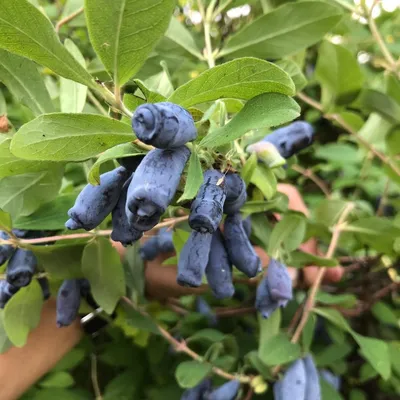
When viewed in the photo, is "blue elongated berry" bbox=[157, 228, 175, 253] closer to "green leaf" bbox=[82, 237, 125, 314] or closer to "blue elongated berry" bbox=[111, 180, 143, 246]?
"green leaf" bbox=[82, 237, 125, 314]

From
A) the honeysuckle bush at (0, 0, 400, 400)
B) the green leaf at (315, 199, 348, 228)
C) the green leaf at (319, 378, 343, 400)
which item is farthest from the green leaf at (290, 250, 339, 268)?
the green leaf at (319, 378, 343, 400)

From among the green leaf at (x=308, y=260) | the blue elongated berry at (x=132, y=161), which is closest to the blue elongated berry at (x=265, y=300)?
the green leaf at (x=308, y=260)

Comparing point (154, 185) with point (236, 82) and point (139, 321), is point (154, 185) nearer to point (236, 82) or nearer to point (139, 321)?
point (236, 82)

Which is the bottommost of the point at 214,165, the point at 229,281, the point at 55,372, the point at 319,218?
the point at 55,372

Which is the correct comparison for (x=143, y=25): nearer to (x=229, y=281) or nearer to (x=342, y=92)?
(x=229, y=281)

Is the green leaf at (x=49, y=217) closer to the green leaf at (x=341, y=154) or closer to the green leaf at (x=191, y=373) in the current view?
the green leaf at (x=191, y=373)

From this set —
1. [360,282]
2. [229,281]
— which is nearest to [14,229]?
[229,281]

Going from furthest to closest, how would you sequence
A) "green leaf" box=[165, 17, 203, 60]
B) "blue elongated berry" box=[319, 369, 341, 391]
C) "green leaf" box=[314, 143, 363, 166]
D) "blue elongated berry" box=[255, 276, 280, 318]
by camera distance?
1. "green leaf" box=[314, 143, 363, 166]
2. "blue elongated berry" box=[319, 369, 341, 391]
3. "green leaf" box=[165, 17, 203, 60]
4. "blue elongated berry" box=[255, 276, 280, 318]
